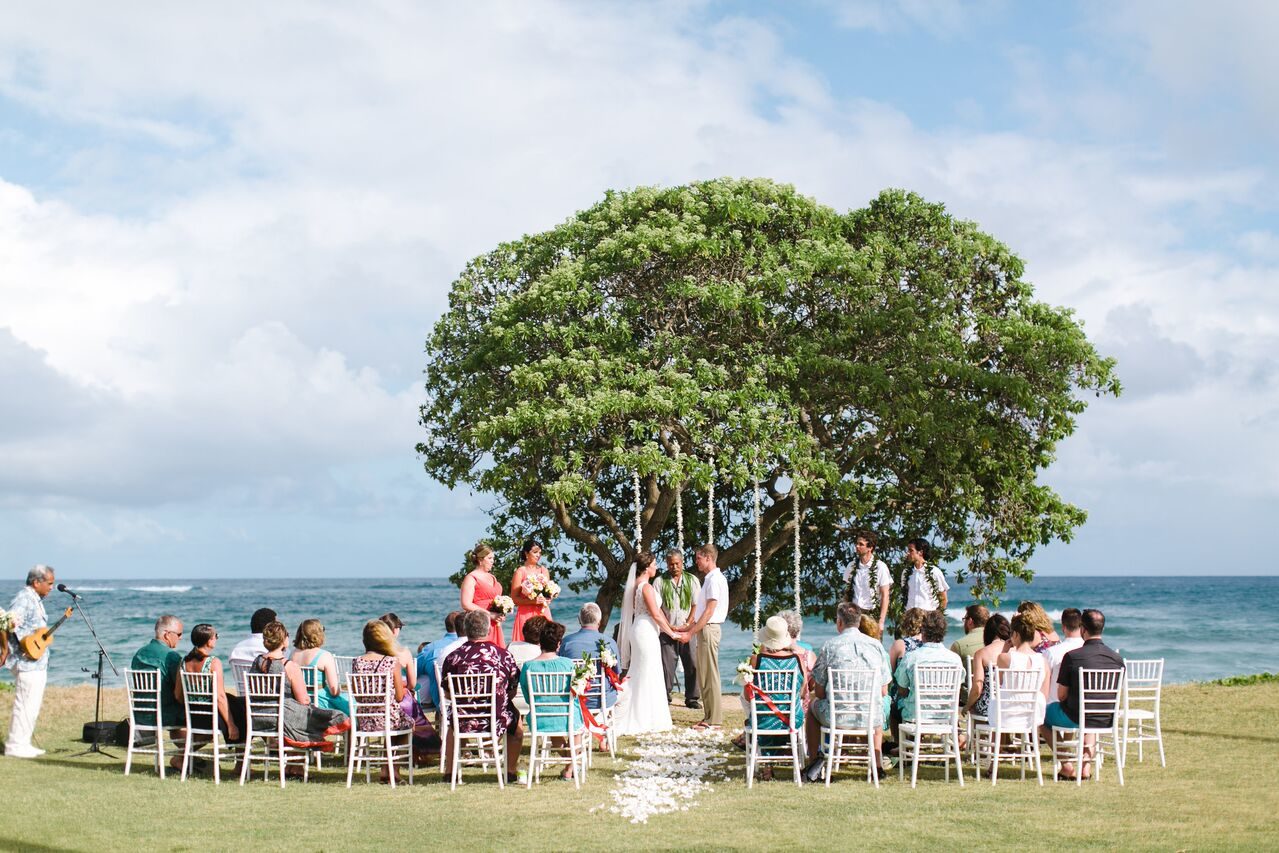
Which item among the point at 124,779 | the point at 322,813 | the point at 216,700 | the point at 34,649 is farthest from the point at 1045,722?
the point at 34,649

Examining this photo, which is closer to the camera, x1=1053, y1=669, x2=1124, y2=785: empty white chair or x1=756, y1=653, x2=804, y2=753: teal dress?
x1=1053, y1=669, x2=1124, y2=785: empty white chair

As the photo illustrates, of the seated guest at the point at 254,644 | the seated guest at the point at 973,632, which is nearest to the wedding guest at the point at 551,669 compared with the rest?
the seated guest at the point at 254,644

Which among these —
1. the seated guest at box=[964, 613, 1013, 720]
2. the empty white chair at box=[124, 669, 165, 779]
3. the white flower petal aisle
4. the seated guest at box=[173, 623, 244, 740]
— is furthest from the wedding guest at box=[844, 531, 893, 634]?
the empty white chair at box=[124, 669, 165, 779]

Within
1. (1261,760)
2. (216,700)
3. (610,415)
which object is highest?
(610,415)

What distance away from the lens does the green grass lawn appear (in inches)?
311

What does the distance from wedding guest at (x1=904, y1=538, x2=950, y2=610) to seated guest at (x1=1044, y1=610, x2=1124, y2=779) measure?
291 cm

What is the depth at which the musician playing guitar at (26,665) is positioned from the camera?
11594mm

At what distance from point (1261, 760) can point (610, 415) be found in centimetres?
796

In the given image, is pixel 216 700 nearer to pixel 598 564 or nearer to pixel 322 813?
pixel 322 813

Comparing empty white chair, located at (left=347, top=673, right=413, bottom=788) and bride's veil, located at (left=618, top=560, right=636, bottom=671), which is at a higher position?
bride's veil, located at (left=618, top=560, right=636, bottom=671)

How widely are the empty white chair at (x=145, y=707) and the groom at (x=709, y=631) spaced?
551cm

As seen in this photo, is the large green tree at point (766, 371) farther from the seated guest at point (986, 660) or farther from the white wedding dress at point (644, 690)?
the seated guest at point (986, 660)

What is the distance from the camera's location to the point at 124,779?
10.5 m

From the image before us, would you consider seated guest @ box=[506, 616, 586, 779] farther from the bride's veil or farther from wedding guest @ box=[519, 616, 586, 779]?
the bride's veil
